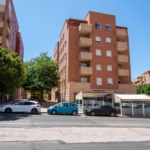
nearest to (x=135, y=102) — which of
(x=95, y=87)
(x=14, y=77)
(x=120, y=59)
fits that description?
(x=95, y=87)

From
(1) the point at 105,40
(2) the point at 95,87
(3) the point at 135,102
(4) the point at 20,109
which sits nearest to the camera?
(4) the point at 20,109

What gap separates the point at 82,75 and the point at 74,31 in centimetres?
908

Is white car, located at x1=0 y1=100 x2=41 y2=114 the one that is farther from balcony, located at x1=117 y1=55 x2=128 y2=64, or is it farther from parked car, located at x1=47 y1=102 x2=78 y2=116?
balcony, located at x1=117 y1=55 x2=128 y2=64

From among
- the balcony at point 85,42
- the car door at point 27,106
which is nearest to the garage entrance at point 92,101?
the car door at point 27,106

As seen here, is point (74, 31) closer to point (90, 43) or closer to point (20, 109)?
point (90, 43)

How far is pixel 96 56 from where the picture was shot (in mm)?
34000

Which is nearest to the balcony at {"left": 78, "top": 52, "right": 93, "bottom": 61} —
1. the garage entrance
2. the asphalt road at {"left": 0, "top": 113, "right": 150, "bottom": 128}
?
the garage entrance

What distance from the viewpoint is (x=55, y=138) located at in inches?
317

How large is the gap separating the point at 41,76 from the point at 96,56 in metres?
11.9

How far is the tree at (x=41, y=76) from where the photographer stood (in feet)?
114

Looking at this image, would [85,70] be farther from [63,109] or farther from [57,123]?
[57,123]

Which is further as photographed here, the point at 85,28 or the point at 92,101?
the point at 85,28

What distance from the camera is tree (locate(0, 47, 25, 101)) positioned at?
18.6m

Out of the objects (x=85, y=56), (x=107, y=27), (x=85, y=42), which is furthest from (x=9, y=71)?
(x=107, y=27)
